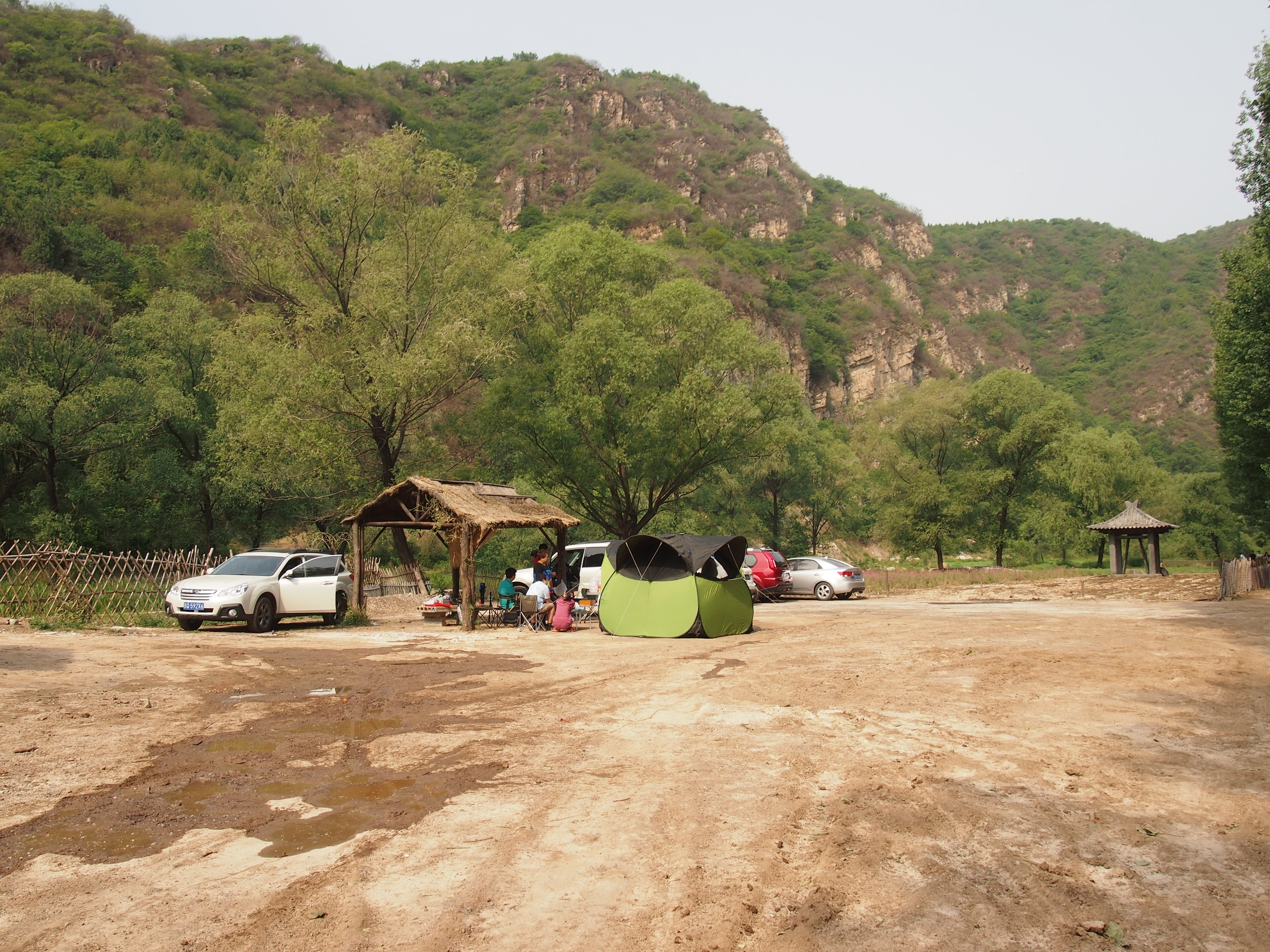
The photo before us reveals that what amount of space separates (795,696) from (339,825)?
18.3 ft

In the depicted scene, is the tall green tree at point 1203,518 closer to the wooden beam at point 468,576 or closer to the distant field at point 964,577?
the distant field at point 964,577

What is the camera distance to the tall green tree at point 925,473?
49.4 metres

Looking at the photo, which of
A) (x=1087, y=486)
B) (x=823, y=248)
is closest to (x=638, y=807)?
(x=1087, y=486)

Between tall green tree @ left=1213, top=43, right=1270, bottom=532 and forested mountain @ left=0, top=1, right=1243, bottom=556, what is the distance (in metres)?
17.4

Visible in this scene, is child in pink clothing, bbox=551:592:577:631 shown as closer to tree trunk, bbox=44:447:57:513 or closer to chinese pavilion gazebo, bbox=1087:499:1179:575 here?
tree trunk, bbox=44:447:57:513

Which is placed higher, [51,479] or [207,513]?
[51,479]

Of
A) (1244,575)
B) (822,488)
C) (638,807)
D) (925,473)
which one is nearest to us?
(638,807)

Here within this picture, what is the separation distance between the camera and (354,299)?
26.5 meters

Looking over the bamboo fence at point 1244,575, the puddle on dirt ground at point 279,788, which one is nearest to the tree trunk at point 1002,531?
the bamboo fence at point 1244,575

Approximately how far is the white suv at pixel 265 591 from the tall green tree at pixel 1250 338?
81.4 feet

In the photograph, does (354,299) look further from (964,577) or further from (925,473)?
(925,473)

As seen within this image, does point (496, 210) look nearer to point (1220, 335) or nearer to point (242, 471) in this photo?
point (242, 471)

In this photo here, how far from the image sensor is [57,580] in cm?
1688

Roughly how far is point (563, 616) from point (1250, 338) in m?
25.4
